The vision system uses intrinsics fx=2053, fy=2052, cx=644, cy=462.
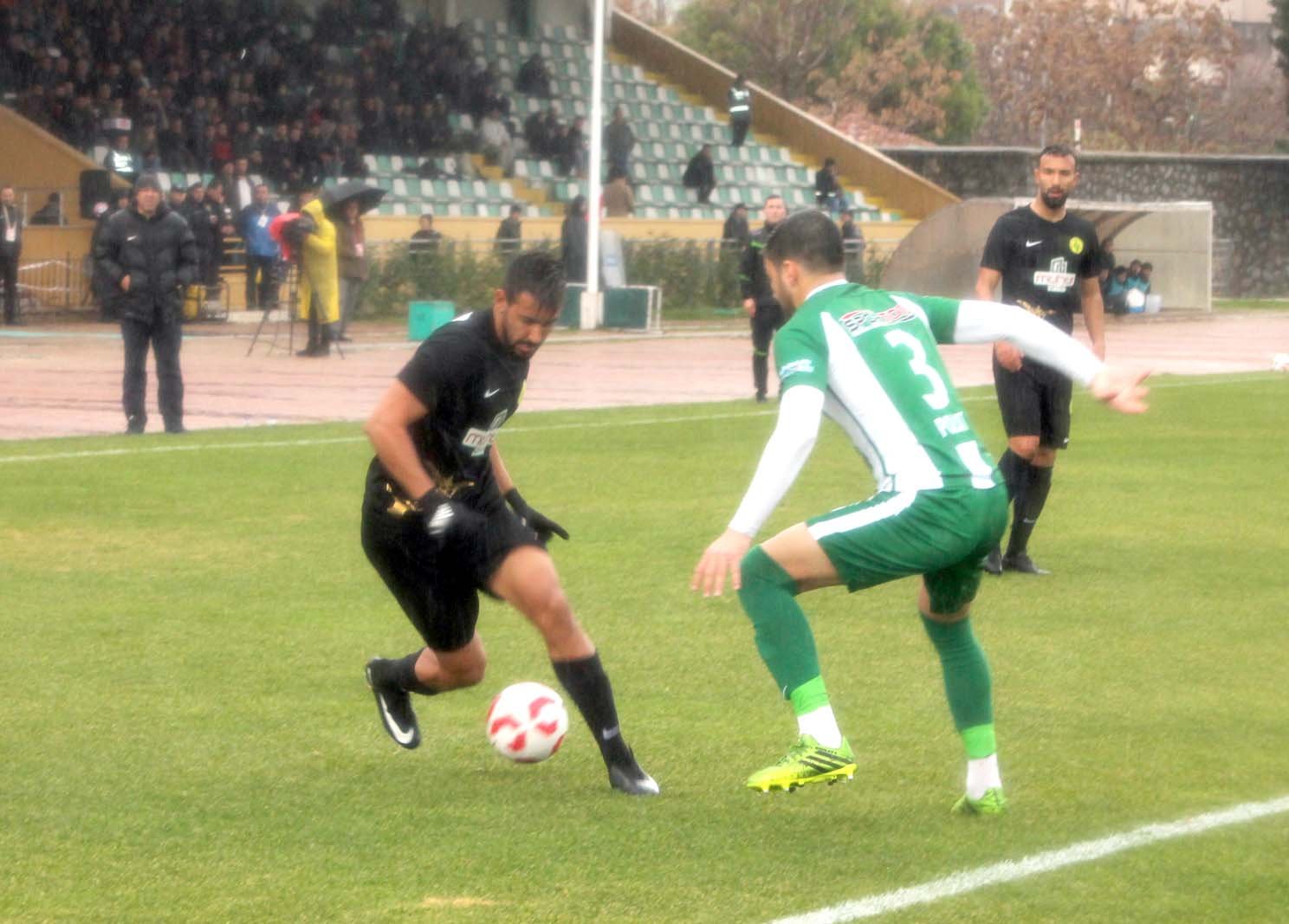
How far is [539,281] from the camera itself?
561 cm

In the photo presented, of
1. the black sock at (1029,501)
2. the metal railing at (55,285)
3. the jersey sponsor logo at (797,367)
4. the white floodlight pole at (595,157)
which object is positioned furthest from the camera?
the white floodlight pole at (595,157)

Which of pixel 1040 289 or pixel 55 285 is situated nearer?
pixel 1040 289

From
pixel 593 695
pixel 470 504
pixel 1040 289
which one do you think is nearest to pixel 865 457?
pixel 593 695

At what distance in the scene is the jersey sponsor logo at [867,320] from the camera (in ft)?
17.6

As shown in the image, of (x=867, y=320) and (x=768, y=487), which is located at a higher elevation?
(x=867, y=320)

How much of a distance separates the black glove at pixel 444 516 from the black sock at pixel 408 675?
814 mm

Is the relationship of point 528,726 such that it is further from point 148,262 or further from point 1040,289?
point 148,262

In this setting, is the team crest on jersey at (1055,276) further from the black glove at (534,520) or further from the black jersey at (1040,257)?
the black glove at (534,520)

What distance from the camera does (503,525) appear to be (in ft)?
19.2

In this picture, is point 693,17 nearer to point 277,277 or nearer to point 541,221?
point 541,221

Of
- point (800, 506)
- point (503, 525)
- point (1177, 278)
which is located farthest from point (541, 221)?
point (503, 525)

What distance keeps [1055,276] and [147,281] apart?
310 inches

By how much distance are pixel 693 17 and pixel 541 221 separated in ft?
127

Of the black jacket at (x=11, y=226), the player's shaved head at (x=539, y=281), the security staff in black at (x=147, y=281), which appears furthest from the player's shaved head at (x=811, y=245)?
the black jacket at (x=11, y=226)
